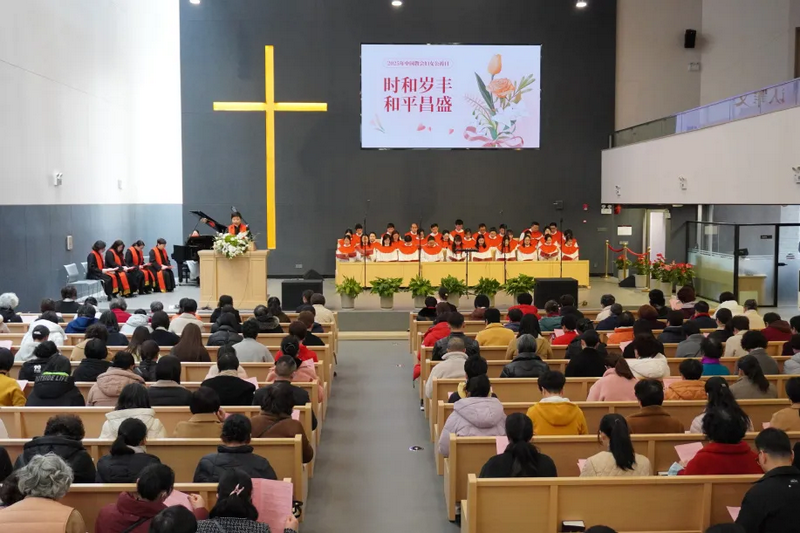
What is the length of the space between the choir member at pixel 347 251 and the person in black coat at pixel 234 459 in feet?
35.1

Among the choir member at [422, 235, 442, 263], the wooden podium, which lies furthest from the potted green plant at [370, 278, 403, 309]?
the choir member at [422, 235, 442, 263]

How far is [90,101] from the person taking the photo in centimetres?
1538

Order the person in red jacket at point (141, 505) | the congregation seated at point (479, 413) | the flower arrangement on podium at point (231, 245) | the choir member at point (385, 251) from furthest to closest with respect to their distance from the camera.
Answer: the choir member at point (385, 251) < the flower arrangement on podium at point (231, 245) < the congregation seated at point (479, 413) < the person in red jacket at point (141, 505)

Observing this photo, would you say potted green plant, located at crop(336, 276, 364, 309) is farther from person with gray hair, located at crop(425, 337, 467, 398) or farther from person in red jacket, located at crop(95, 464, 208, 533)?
person in red jacket, located at crop(95, 464, 208, 533)

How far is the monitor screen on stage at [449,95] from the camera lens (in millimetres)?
17797

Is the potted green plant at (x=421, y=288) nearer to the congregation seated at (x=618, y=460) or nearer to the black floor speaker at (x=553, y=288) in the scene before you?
the black floor speaker at (x=553, y=288)

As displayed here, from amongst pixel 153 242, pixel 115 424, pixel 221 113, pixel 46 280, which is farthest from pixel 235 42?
pixel 115 424

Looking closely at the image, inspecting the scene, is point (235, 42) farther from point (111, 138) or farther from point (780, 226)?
point (780, 226)

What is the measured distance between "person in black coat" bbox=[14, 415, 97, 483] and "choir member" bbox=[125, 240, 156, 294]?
11.3 meters

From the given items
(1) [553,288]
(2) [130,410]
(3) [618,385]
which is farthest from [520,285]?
(2) [130,410]

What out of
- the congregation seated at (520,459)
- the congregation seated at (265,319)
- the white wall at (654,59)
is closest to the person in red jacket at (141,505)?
the congregation seated at (520,459)

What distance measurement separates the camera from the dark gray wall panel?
1803 cm

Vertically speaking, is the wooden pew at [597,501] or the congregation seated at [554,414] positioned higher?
the congregation seated at [554,414]

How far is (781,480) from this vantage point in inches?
135
